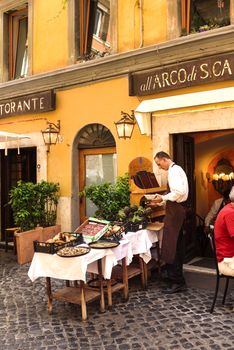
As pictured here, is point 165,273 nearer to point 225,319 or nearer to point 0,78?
point 225,319

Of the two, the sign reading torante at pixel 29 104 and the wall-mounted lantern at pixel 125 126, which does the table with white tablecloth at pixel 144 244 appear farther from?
the sign reading torante at pixel 29 104

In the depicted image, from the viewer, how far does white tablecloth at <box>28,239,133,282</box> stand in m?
4.25

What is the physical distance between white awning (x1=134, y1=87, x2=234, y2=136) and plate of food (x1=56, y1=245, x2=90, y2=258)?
2842 millimetres

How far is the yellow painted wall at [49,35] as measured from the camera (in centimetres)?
826

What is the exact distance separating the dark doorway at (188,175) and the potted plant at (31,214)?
2.92 metres

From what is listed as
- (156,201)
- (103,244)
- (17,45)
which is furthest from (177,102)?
(17,45)

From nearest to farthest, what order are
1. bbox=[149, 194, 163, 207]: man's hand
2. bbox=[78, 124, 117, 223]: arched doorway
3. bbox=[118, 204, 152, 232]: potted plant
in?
1. bbox=[118, 204, 152, 232]: potted plant
2. bbox=[149, 194, 163, 207]: man's hand
3. bbox=[78, 124, 117, 223]: arched doorway

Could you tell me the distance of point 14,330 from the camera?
422 centimetres

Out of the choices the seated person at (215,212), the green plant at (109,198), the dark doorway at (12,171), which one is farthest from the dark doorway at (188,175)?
the dark doorway at (12,171)

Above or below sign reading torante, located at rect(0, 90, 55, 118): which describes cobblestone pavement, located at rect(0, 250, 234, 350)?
below

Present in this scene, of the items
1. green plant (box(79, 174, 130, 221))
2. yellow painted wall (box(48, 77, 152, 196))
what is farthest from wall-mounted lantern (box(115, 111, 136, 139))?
green plant (box(79, 174, 130, 221))

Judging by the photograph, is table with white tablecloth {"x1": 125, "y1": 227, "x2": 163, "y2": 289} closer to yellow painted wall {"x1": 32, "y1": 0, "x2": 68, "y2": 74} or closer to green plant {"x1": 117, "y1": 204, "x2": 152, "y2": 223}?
green plant {"x1": 117, "y1": 204, "x2": 152, "y2": 223}

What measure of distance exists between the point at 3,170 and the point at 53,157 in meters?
2.07

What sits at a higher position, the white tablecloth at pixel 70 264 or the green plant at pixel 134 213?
the green plant at pixel 134 213
